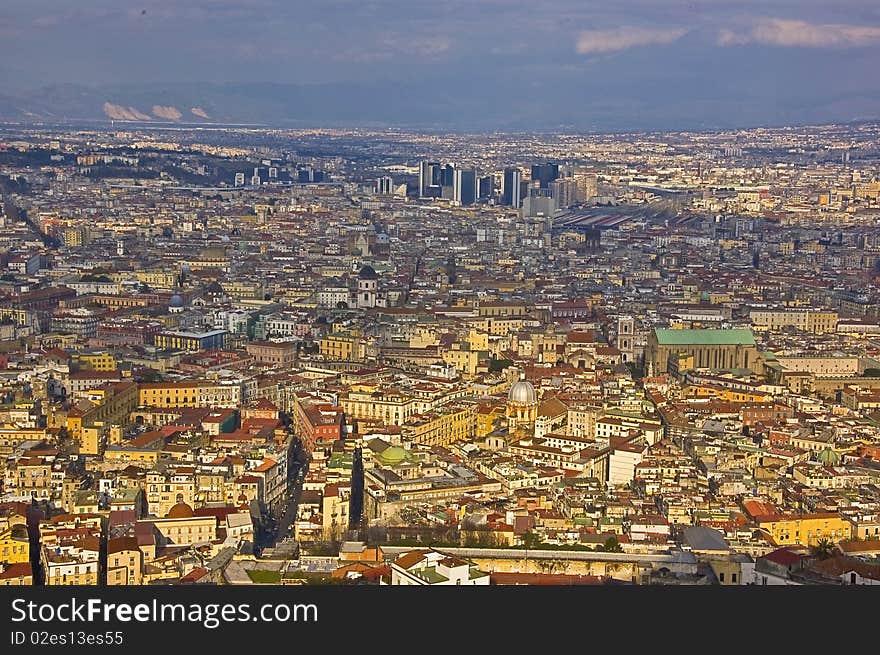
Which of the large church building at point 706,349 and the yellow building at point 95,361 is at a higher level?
the large church building at point 706,349

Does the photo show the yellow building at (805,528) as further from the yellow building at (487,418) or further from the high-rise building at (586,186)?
the high-rise building at (586,186)

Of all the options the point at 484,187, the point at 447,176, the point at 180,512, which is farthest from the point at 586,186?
the point at 180,512

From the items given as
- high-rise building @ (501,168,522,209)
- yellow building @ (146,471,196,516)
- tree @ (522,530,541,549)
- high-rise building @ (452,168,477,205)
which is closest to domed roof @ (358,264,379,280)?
yellow building @ (146,471,196,516)

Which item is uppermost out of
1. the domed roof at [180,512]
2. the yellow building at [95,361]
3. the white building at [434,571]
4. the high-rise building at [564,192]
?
the high-rise building at [564,192]

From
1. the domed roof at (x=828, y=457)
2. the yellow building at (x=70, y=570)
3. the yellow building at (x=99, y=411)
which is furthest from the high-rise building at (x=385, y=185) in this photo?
the yellow building at (x=70, y=570)

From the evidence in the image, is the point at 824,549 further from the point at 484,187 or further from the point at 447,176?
the point at 447,176

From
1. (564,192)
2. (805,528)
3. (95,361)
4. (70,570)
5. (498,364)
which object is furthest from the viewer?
(564,192)
